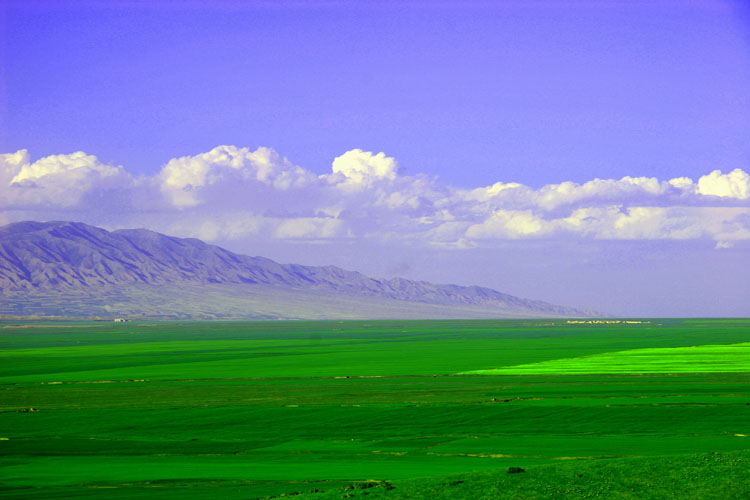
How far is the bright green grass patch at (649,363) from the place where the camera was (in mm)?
76812

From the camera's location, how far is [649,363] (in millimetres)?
84688

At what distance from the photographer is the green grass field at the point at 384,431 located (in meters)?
24.1

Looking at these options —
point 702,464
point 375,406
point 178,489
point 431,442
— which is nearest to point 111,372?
point 375,406

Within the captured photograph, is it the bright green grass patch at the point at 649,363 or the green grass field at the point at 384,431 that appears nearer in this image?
the green grass field at the point at 384,431

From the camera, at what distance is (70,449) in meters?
39.0

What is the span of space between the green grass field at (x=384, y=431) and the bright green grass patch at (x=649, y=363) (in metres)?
0.36

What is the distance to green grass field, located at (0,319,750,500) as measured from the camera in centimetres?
2409

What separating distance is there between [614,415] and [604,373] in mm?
28845

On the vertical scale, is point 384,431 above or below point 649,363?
below

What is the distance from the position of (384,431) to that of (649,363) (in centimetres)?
4861

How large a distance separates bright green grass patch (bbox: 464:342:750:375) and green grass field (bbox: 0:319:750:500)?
0.36 m

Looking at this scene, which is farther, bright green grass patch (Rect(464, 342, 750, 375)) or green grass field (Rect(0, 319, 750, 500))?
→ bright green grass patch (Rect(464, 342, 750, 375))

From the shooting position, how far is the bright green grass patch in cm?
7681

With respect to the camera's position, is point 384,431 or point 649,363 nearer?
point 384,431
